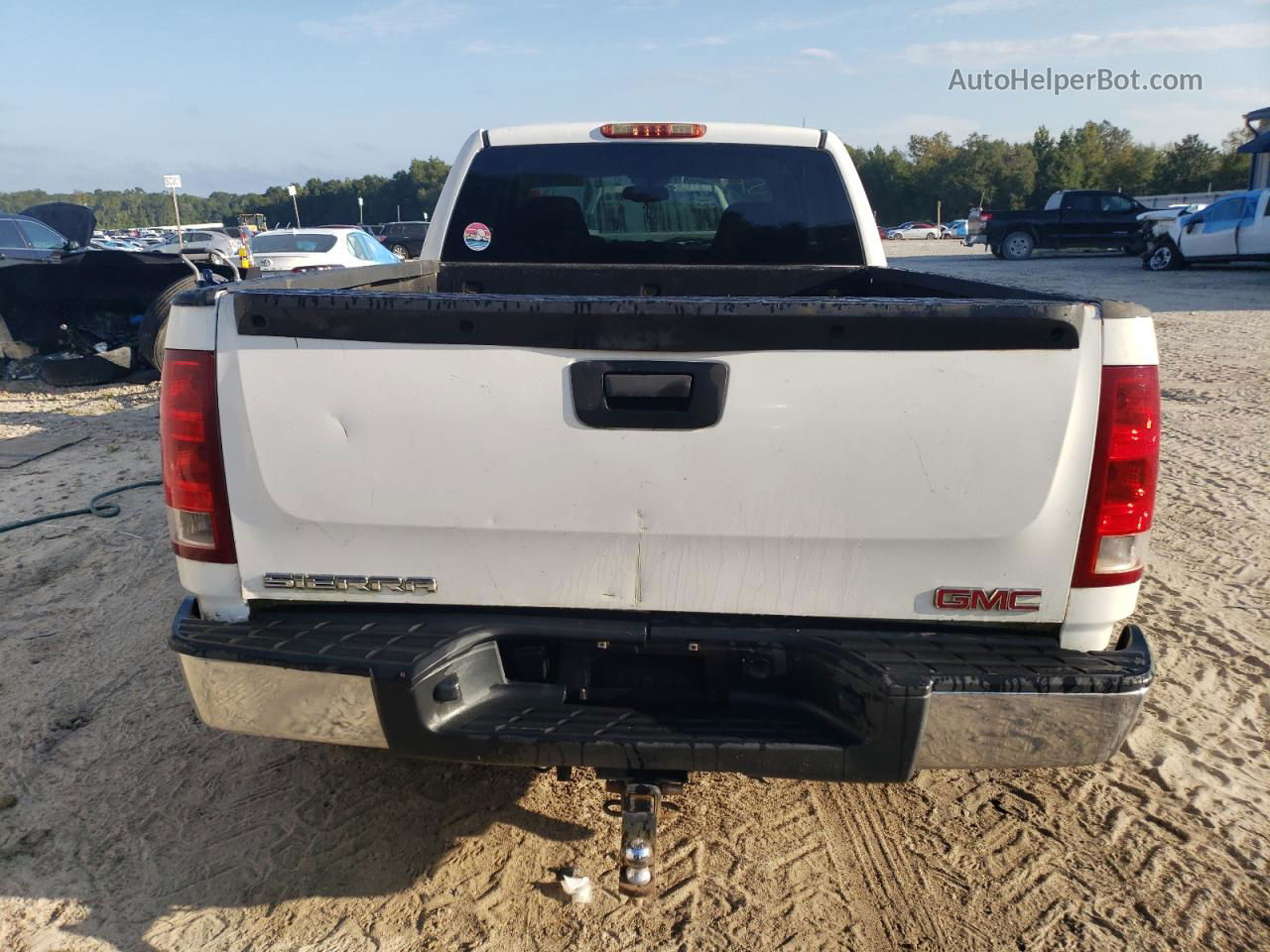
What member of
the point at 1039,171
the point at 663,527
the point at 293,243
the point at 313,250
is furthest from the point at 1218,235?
the point at 1039,171

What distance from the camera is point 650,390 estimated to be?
2062 millimetres

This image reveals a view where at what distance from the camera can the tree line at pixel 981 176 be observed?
52.0m

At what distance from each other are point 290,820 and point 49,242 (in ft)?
42.0

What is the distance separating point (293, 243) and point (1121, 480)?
14984 millimetres

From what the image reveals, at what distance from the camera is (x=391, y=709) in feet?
6.89

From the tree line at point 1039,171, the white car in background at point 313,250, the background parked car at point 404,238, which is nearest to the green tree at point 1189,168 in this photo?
the tree line at point 1039,171

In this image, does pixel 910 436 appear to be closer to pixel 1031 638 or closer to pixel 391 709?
pixel 1031 638

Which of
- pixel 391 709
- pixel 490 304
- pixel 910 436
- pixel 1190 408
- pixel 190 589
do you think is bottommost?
pixel 1190 408

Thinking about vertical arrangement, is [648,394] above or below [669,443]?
above

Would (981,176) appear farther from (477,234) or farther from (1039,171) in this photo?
(477,234)

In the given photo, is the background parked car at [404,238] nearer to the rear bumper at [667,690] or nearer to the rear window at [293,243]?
the rear window at [293,243]

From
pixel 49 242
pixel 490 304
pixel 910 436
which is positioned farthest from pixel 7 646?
pixel 49 242

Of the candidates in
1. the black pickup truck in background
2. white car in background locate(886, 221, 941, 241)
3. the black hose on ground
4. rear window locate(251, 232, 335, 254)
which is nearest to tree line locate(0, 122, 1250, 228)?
white car in background locate(886, 221, 941, 241)

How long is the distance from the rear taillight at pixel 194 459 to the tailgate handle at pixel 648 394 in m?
0.84
